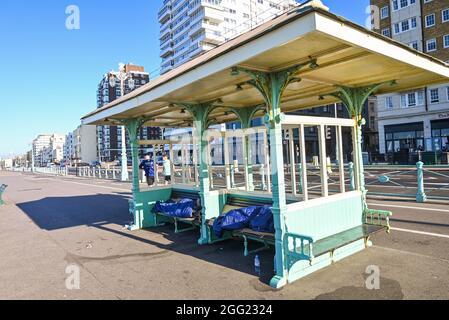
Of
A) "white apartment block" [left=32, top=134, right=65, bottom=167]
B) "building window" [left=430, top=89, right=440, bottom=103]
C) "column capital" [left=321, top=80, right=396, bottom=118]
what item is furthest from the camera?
"white apartment block" [left=32, top=134, right=65, bottom=167]

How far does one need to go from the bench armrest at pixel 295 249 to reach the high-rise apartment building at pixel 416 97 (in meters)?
28.6

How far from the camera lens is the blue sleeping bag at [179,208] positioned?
7975 mm

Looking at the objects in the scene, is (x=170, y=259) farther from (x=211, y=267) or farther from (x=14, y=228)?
(x=14, y=228)

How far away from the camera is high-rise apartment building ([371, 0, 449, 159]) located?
31.2m

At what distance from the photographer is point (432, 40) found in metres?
31.9

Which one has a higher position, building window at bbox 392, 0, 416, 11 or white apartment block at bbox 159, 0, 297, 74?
white apartment block at bbox 159, 0, 297, 74

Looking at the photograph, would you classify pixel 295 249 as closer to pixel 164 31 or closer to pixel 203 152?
pixel 203 152

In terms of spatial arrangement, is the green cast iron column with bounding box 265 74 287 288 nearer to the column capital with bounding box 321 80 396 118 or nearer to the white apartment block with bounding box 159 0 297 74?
the column capital with bounding box 321 80 396 118

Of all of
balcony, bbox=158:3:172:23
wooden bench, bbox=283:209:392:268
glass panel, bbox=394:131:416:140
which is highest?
balcony, bbox=158:3:172:23

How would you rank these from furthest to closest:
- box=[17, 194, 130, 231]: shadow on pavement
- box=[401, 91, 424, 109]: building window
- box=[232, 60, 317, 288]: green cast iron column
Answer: box=[401, 91, 424, 109]: building window < box=[17, 194, 130, 231]: shadow on pavement < box=[232, 60, 317, 288]: green cast iron column

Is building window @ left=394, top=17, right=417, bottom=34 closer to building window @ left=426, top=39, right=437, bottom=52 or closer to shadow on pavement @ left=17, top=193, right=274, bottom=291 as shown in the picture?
building window @ left=426, top=39, right=437, bottom=52

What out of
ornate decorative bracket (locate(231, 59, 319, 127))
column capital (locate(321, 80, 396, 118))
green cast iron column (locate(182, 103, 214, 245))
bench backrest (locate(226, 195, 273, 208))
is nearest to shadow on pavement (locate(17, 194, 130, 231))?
green cast iron column (locate(182, 103, 214, 245))

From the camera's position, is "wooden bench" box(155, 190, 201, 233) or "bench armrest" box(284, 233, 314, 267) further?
"wooden bench" box(155, 190, 201, 233)
